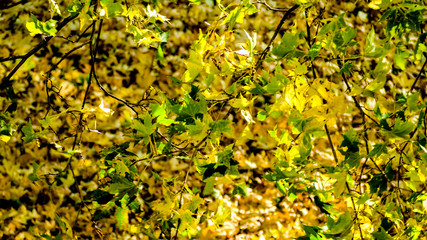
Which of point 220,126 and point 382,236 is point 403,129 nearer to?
point 382,236

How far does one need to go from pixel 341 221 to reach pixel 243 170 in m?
2.06

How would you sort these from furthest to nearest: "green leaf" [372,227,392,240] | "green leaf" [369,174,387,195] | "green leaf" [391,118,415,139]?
"green leaf" [369,174,387,195] → "green leaf" [372,227,392,240] → "green leaf" [391,118,415,139]

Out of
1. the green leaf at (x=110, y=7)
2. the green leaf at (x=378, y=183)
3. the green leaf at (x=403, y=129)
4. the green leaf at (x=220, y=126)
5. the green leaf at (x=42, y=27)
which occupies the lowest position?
the green leaf at (x=378, y=183)

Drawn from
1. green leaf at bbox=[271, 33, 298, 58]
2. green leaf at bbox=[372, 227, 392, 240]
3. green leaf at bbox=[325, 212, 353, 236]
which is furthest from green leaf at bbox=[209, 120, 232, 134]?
green leaf at bbox=[372, 227, 392, 240]

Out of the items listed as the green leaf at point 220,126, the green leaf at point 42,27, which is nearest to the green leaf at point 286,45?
the green leaf at point 220,126

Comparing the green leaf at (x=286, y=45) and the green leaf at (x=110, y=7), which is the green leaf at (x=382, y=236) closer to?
the green leaf at (x=286, y=45)

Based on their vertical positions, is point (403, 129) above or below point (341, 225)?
above

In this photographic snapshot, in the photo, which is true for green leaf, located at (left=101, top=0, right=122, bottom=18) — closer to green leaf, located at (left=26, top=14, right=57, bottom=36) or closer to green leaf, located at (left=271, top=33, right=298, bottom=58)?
green leaf, located at (left=26, top=14, right=57, bottom=36)

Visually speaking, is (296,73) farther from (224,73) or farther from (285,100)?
(224,73)

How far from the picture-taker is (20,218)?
254 cm

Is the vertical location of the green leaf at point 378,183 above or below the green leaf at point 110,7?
below

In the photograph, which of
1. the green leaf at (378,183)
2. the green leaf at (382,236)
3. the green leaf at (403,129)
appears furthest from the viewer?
the green leaf at (378,183)

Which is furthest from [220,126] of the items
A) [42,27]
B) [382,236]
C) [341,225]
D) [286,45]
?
[42,27]

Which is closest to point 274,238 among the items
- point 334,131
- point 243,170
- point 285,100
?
point 243,170
